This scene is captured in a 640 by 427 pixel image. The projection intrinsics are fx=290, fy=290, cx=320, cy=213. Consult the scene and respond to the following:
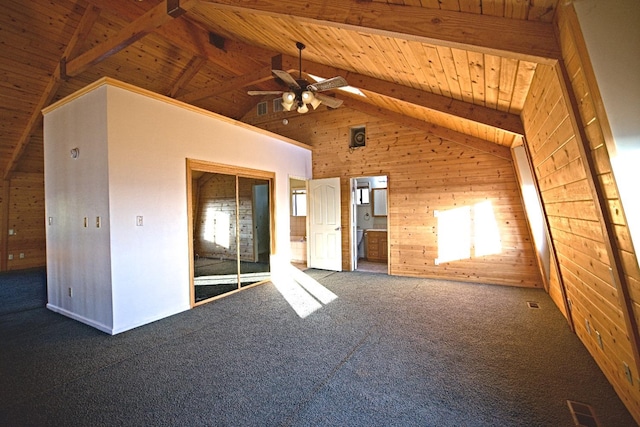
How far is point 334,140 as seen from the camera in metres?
6.54

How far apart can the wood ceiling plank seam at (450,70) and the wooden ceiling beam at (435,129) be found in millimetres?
1544

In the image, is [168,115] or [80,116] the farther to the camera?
[168,115]

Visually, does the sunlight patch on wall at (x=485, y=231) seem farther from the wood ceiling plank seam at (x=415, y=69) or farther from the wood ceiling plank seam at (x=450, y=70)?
the wood ceiling plank seam at (x=415, y=69)

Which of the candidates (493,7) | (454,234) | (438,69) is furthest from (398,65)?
(454,234)

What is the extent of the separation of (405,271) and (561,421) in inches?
157

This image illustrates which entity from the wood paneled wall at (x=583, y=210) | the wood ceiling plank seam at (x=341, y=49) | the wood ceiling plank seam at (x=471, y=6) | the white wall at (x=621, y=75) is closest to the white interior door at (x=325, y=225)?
the wood ceiling plank seam at (x=341, y=49)

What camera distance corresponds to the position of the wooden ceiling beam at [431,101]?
3.55m

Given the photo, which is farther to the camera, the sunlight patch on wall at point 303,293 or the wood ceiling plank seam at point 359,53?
the sunlight patch on wall at point 303,293

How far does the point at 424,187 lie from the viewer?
5613mm

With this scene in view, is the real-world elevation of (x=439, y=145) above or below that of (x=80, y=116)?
below

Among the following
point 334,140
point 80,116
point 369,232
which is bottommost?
point 369,232

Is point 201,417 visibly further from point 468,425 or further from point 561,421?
point 561,421

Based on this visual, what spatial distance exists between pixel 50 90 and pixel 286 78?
4422mm

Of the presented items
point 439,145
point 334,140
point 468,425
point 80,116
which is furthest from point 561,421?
point 334,140
